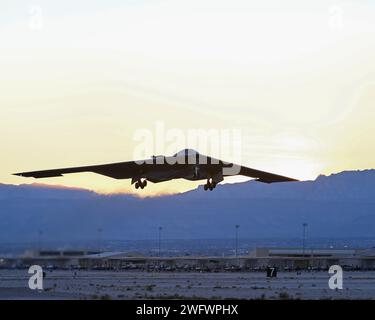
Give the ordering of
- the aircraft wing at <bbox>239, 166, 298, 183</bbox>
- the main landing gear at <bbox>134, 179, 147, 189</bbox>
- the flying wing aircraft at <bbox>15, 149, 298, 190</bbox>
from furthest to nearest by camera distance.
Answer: the aircraft wing at <bbox>239, 166, 298, 183</bbox>, the main landing gear at <bbox>134, 179, 147, 189</bbox>, the flying wing aircraft at <bbox>15, 149, 298, 190</bbox>

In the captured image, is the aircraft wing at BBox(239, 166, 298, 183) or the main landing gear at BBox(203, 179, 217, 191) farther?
the aircraft wing at BBox(239, 166, 298, 183)

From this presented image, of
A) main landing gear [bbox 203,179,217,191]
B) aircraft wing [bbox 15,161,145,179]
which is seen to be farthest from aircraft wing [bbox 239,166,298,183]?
aircraft wing [bbox 15,161,145,179]

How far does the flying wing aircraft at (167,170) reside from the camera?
5591cm

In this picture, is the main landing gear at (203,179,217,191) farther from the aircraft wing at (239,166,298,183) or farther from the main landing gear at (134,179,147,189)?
the main landing gear at (134,179,147,189)

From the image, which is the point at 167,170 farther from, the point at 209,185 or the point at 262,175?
the point at 262,175

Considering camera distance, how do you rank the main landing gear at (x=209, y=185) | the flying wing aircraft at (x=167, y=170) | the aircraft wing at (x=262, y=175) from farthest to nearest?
the aircraft wing at (x=262, y=175) < the main landing gear at (x=209, y=185) < the flying wing aircraft at (x=167, y=170)

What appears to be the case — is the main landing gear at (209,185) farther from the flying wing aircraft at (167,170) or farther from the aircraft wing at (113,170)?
the aircraft wing at (113,170)

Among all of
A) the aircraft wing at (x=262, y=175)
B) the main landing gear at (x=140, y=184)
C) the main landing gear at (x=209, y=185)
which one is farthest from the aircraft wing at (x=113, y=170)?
the aircraft wing at (x=262, y=175)

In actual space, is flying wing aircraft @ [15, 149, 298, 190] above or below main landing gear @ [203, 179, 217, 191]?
above

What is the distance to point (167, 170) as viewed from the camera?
57.8 meters

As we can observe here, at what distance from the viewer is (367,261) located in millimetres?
137000

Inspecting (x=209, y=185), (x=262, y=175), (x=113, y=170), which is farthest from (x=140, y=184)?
(x=262, y=175)

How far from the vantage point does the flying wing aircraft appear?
55.9 meters

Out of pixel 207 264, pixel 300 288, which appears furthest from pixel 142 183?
pixel 207 264
